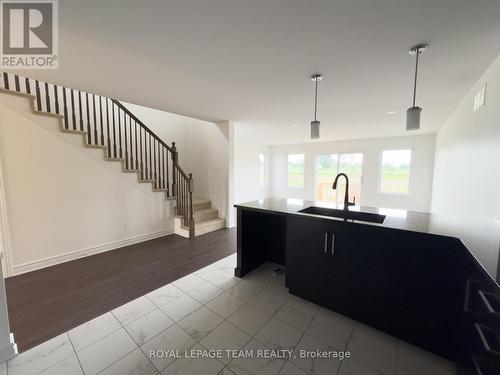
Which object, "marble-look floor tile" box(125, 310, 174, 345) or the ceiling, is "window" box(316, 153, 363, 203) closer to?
the ceiling

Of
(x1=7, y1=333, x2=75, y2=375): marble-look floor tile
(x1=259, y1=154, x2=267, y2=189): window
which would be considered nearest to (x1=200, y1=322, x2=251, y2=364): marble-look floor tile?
(x1=7, y1=333, x2=75, y2=375): marble-look floor tile

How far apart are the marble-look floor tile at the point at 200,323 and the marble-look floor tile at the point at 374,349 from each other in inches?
44.9

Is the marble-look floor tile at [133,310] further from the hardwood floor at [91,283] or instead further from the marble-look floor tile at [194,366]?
the marble-look floor tile at [194,366]

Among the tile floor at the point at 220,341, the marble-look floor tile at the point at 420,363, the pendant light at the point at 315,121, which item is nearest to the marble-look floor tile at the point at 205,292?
the tile floor at the point at 220,341

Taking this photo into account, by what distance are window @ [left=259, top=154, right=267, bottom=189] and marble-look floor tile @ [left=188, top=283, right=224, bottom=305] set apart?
602 cm

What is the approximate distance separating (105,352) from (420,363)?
2.32m

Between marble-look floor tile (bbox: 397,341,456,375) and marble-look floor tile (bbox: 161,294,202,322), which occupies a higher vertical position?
marble-look floor tile (bbox: 397,341,456,375)

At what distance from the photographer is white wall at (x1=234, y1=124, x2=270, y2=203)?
6715mm

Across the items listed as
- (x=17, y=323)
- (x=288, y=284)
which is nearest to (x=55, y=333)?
(x=17, y=323)

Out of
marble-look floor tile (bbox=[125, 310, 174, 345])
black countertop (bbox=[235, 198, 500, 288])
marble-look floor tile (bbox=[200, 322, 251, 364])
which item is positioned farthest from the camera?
marble-look floor tile (bbox=[125, 310, 174, 345])

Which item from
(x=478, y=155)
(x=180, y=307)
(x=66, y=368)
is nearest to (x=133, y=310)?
(x=180, y=307)

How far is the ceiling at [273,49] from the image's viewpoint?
1.34m

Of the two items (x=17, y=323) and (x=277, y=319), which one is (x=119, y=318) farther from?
(x=277, y=319)

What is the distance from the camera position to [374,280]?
1.73m
